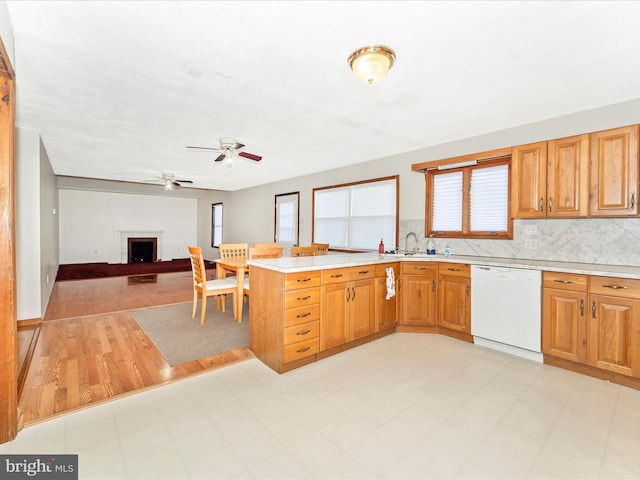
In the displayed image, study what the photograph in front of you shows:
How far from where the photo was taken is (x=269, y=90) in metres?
2.54

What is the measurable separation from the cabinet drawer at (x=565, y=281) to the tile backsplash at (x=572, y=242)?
1.70 feet

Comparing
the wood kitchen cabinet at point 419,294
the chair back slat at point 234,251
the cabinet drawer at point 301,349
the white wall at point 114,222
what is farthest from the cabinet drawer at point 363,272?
the white wall at point 114,222

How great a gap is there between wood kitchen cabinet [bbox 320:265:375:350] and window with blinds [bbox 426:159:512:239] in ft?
4.85

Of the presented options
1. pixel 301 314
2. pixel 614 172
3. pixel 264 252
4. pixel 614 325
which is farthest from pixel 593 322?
pixel 264 252

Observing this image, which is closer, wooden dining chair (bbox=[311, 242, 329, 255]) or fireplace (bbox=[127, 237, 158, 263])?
wooden dining chair (bbox=[311, 242, 329, 255])


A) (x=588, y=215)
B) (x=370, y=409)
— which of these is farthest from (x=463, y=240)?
(x=370, y=409)

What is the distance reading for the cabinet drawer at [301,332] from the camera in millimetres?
2584

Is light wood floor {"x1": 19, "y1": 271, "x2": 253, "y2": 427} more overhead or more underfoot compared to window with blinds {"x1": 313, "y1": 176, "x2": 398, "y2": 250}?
more underfoot

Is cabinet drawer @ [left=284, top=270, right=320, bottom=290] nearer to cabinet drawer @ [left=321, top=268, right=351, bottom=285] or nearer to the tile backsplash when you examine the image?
cabinet drawer @ [left=321, top=268, right=351, bottom=285]

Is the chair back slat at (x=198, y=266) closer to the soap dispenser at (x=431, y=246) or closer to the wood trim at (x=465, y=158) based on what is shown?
the soap dispenser at (x=431, y=246)

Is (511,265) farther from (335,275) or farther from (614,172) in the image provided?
(335,275)

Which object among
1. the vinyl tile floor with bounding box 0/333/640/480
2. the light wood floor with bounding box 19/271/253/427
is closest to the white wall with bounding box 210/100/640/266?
the vinyl tile floor with bounding box 0/333/640/480

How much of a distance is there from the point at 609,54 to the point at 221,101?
9.69ft

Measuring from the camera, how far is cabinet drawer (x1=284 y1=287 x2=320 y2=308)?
2578mm
